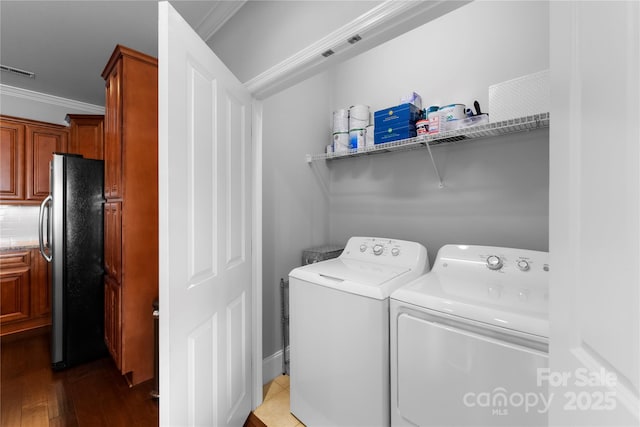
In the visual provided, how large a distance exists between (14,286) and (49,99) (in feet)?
6.97

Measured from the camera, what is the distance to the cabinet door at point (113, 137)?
194 cm

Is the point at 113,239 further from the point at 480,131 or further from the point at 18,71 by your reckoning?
the point at 480,131

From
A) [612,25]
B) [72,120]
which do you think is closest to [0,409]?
[72,120]

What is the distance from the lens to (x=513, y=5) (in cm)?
158

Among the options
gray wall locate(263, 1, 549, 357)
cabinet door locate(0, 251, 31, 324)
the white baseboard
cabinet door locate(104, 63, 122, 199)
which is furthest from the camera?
cabinet door locate(0, 251, 31, 324)

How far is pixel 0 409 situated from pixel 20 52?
271cm

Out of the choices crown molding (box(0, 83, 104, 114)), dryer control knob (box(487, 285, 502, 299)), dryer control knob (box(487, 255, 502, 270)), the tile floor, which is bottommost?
the tile floor

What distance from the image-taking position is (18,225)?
3.05 metres

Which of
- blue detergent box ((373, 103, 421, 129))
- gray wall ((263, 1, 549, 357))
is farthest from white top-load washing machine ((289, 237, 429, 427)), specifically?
blue detergent box ((373, 103, 421, 129))

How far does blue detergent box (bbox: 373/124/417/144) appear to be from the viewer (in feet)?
6.00

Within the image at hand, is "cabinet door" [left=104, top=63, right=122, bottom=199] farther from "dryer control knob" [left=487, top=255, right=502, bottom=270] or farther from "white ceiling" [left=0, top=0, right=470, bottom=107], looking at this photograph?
"dryer control knob" [left=487, top=255, right=502, bottom=270]

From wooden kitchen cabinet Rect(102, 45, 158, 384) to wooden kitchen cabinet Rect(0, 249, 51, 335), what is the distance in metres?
1.66

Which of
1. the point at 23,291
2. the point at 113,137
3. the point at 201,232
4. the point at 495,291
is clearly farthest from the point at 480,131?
the point at 23,291

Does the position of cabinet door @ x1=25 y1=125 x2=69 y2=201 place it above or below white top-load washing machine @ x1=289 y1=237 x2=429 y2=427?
above
